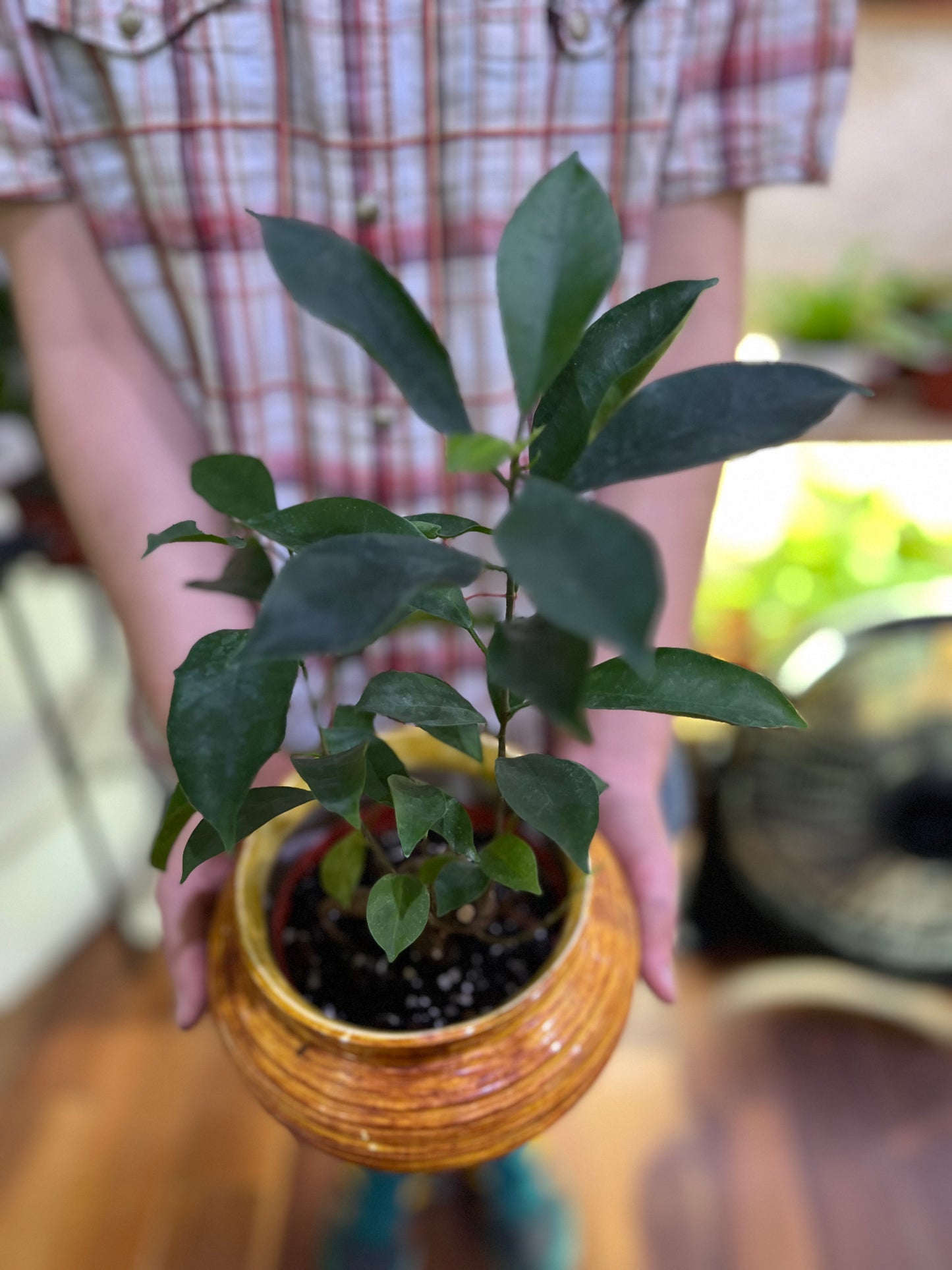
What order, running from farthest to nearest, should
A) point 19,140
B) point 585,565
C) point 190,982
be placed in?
point 19,140
point 190,982
point 585,565

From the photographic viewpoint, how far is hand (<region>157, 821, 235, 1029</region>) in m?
0.56

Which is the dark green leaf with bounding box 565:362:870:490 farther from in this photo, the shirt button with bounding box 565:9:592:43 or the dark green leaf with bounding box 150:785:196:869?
the shirt button with bounding box 565:9:592:43

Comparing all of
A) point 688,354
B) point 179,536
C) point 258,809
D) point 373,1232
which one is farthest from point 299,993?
point 373,1232

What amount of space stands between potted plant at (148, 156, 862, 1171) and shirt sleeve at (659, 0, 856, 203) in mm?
424

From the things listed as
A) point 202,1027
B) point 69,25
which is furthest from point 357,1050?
point 202,1027

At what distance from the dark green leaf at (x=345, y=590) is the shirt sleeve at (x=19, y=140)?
570 mm

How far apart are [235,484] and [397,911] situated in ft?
0.67

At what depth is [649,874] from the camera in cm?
60

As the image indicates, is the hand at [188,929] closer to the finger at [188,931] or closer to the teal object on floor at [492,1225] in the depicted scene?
the finger at [188,931]

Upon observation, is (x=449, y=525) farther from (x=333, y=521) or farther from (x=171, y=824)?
(x=171, y=824)

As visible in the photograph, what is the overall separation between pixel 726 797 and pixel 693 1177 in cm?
51

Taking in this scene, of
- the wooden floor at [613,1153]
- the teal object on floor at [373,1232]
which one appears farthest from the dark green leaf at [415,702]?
the wooden floor at [613,1153]

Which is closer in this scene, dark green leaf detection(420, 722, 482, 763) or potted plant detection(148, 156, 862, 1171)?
potted plant detection(148, 156, 862, 1171)

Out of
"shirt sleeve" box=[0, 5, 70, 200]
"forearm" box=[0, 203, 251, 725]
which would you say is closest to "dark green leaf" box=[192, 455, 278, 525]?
"forearm" box=[0, 203, 251, 725]
